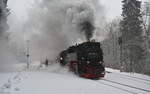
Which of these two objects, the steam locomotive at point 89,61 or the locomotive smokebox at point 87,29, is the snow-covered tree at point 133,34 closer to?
the locomotive smokebox at point 87,29

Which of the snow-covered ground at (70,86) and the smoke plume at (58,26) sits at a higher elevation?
the smoke plume at (58,26)

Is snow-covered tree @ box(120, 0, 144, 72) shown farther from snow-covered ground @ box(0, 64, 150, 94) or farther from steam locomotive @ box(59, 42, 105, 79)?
snow-covered ground @ box(0, 64, 150, 94)

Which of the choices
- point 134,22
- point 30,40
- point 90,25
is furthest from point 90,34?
point 30,40

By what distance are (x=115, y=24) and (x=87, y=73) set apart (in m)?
48.0

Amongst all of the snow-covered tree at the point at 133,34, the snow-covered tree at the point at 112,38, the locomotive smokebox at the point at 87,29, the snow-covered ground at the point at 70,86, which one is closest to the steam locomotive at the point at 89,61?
the snow-covered ground at the point at 70,86

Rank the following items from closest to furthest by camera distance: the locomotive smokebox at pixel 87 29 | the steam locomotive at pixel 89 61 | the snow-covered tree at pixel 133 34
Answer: the steam locomotive at pixel 89 61 < the locomotive smokebox at pixel 87 29 < the snow-covered tree at pixel 133 34

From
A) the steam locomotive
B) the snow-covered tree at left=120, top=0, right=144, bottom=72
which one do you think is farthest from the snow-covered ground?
the snow-covered tree at left=120, top=0, right=144, bottom=72

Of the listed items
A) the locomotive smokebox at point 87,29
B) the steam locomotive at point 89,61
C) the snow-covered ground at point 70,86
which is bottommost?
the snow-covered ground at point 70,86

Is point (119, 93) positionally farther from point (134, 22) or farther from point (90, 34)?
point (134, 22)

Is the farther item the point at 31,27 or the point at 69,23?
the point at 31,27

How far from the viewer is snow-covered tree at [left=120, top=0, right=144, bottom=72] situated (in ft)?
117

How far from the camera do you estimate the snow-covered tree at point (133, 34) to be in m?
35.7

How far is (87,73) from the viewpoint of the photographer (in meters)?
17.0

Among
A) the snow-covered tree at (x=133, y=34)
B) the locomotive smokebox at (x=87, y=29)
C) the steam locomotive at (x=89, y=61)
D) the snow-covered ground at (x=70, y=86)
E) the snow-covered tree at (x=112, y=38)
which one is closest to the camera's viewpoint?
the snow-covered ground at (x=70, y=86)
